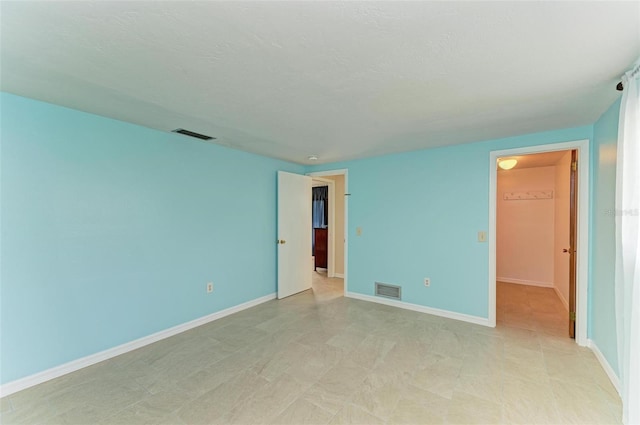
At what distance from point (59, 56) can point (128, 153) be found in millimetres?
1241

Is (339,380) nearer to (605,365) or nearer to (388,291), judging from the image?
(388,291)

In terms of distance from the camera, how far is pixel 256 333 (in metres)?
3.01

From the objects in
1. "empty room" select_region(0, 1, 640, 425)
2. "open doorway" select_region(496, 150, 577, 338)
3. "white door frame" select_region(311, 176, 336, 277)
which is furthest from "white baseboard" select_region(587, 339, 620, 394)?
"white door frame" select_region(311, 176, 336, 277)

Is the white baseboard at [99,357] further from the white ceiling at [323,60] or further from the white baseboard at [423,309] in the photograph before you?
the white ceiling at [323,60]

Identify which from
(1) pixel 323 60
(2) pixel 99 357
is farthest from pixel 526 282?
(2) pixel 99 357

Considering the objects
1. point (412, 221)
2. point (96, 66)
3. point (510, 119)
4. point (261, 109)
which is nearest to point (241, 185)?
point (261, 109)

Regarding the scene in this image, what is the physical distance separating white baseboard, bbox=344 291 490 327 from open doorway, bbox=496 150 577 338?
2.89 feet

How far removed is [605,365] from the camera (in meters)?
2.27

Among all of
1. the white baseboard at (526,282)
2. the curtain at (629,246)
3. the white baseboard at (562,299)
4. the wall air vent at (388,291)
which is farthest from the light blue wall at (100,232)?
the white baseboard at (526,282)

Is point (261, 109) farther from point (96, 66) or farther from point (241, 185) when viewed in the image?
point (241, 185)

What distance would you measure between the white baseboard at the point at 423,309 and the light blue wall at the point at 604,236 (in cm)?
100

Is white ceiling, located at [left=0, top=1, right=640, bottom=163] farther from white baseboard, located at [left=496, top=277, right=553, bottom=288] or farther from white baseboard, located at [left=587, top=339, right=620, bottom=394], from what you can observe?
white baseboard, located at [left=496, top=277, right=553, bottom=288]

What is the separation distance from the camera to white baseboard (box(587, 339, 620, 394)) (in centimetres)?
204

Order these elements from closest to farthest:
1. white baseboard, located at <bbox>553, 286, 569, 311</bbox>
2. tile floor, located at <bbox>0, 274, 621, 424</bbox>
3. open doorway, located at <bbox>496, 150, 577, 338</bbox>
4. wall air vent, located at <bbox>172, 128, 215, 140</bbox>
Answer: tile floor, located at <bbox>0, 274, 621, 424</bbox> < wall air vent, located at <bbox>172, 128, 215, 140</bbox> < white baseboard, located at <bbox>553, 286, 569, 311</bbox> < open doorway, located at <bbox>496, 150, 577, 338</bbox>
